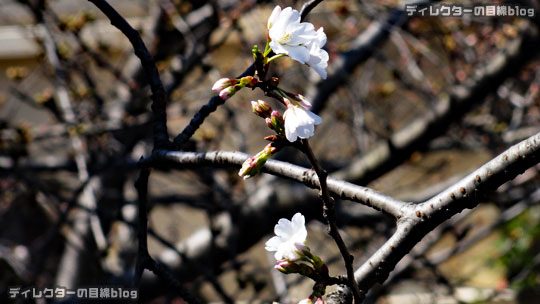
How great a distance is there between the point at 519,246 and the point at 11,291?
16.2 feet

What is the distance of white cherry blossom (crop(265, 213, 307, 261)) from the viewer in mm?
886

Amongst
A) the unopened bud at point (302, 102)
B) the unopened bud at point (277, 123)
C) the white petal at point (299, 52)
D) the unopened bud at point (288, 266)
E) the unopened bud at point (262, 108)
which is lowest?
the unopened bud at point (288, 266)

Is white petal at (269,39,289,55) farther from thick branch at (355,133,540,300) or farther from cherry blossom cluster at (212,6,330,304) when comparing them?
thick branch at (355,133,540,300)

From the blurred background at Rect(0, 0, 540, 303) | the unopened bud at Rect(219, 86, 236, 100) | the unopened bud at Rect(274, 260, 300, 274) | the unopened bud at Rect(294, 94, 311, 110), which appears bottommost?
the unopened bud at Rect(274, 260, 300, 274)

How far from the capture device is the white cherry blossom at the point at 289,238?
2.91 ft

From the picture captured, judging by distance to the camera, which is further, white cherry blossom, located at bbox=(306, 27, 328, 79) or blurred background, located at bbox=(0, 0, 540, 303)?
blurred background, located at bbox=(0, 0, 540, 303)

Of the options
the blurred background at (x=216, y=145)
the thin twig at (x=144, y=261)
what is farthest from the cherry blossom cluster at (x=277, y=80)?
the blurred background at (x=216, y=145)

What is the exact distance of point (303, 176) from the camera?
98 centimetres

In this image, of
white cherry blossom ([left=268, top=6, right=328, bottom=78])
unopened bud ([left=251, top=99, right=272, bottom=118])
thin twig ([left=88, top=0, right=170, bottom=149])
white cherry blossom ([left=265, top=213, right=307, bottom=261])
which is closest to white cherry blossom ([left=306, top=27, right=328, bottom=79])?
white cherry blossom ([left=268, top=6, right=328, bottom=78])

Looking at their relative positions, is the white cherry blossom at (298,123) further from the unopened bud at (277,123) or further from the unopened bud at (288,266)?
the unopened bud at (288,266)

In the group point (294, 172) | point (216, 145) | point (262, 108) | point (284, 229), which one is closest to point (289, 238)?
point (284, 229)

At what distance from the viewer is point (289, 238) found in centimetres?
91

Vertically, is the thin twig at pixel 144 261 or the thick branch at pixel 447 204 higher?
the thin twig at pixel 144 261

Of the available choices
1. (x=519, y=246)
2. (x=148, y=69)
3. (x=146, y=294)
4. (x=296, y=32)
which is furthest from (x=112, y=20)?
(x=519, y=246)
